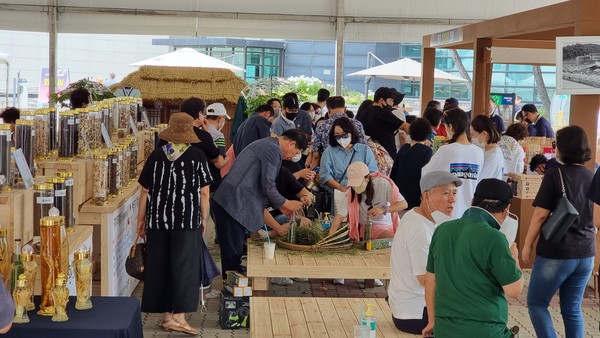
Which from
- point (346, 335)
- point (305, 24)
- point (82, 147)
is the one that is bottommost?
point (346, 335)

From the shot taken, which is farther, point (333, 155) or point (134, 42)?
point (134, 42)

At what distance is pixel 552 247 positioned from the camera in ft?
16.9

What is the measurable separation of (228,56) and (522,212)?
611 inches

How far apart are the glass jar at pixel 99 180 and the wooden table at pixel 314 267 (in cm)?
103

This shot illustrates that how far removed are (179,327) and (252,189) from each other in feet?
3.53

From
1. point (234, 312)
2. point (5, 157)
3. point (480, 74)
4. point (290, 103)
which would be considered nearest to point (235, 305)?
point (234, 312)

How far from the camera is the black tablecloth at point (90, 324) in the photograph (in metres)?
3.57

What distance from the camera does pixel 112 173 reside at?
6.30 metres

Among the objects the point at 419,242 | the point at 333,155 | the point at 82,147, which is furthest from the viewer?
the point at 333,155

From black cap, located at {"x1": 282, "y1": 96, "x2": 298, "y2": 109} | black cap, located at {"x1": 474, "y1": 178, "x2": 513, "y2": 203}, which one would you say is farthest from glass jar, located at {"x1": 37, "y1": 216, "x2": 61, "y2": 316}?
black cap, located at {"x1": 282, "y1": 96, "x2": 298, "y2": 109}

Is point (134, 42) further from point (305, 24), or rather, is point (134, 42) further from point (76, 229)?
point (76, 229)

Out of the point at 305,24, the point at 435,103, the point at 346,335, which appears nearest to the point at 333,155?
the point at 346,335

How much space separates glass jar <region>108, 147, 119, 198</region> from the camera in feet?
20.5

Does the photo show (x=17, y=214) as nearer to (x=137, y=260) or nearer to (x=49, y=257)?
(x=49, y=257)
